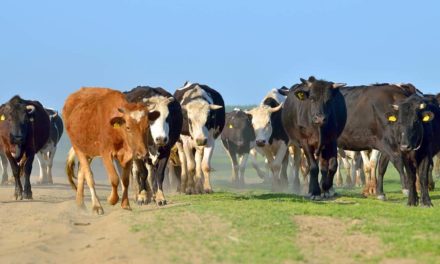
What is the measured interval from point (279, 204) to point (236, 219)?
2.94m

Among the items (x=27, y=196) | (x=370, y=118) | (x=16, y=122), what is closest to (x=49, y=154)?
(x=16, y=122)

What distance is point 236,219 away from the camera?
13.8 meters

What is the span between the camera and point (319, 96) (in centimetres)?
2025

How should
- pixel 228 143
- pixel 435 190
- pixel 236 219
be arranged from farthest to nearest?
1. pixel 228 143
2. pixel 435 190
3. pixel 236 219

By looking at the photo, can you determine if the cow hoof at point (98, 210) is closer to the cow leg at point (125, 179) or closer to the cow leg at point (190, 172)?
the cow leg at point (125, 179)

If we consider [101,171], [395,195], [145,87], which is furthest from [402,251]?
[101,171]

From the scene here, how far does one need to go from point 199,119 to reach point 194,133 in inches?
13.0

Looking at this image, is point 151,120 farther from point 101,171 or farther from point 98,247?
point 101,171

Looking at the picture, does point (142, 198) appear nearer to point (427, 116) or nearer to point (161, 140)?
point (161, 140)

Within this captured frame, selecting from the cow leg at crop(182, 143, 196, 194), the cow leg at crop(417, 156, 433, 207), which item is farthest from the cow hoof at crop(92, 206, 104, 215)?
the cow leg at crop(182, 143, 196, 194)

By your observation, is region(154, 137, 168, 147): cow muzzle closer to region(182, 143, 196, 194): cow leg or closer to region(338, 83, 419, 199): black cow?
region(338, 83, 419, 199): black cow

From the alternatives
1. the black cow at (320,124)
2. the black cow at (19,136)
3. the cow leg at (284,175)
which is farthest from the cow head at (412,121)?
the cow leg at (284,175)

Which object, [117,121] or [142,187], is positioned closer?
[117,121]

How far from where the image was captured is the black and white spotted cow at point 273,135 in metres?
28.7
